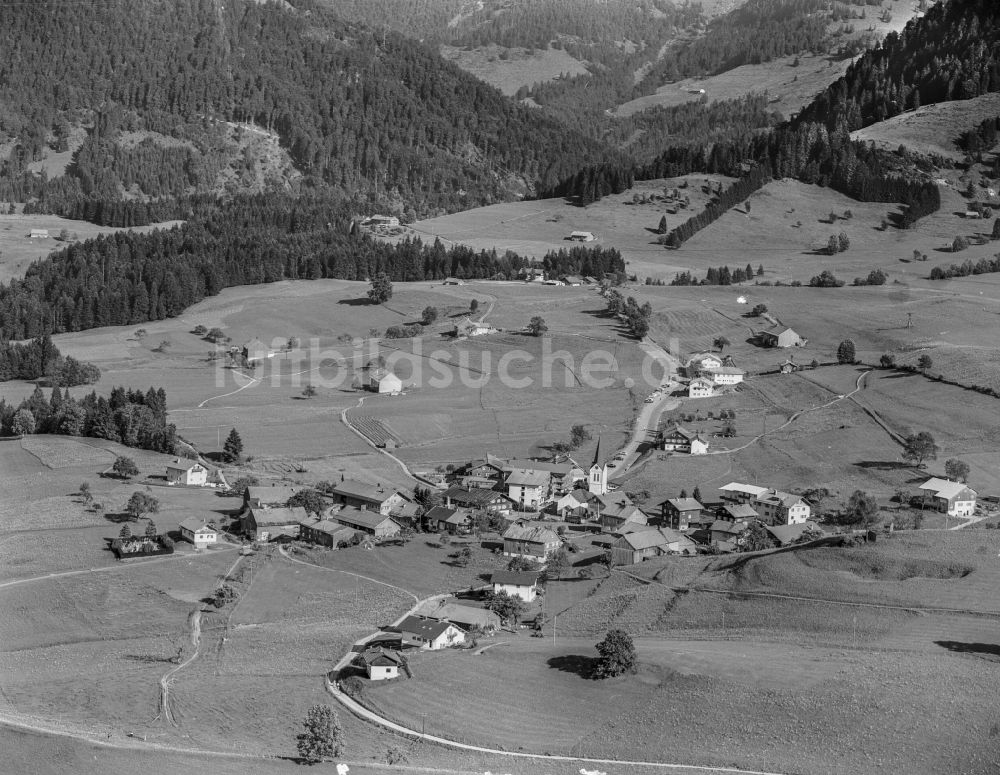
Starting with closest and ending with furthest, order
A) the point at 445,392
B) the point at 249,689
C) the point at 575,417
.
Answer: the point at 249,689 < the point at 575,417 < the point at 445,392

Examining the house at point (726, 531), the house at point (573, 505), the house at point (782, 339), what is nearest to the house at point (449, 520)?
the house at point (573, 505)

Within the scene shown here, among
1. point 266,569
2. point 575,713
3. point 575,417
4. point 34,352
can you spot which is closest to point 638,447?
point 575,417

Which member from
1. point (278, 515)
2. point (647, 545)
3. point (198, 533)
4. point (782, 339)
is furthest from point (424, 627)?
point (782, 339)

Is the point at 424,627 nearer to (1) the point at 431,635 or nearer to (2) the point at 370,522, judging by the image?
(1) the point at 431,635

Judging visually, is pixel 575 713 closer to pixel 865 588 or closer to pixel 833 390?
pixel 865 588

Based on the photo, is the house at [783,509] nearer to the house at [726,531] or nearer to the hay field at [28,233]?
the house at [726,531]
